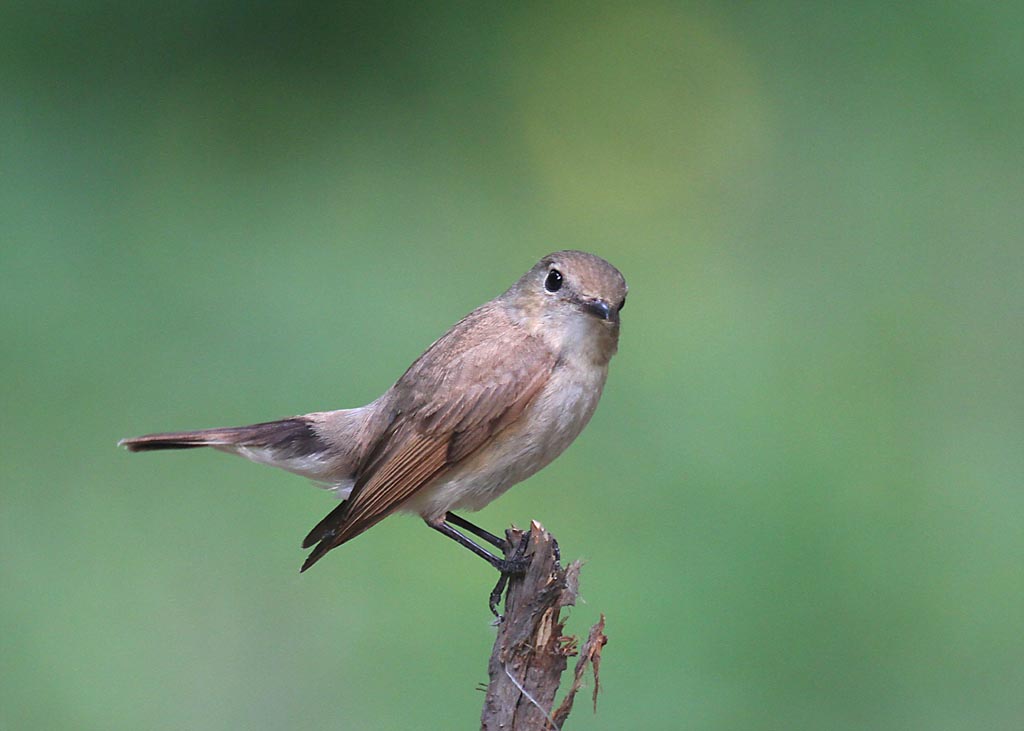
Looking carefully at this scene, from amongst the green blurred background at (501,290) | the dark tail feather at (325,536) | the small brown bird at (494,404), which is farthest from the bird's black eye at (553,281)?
the green blurred background at (501,290)

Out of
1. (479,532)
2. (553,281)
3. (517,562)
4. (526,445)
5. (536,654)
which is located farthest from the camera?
(479,532)

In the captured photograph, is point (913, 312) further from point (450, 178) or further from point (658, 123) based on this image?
point (450, 178)

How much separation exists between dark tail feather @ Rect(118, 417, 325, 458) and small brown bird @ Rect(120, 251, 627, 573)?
0.92ft

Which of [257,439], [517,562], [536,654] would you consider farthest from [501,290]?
[536,654]

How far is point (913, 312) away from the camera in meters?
6.32

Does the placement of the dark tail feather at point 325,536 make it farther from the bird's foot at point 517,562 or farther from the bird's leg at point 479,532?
the bird's foot at point 517,562

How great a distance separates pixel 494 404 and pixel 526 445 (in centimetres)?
15

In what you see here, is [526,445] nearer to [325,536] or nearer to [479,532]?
[479,532]

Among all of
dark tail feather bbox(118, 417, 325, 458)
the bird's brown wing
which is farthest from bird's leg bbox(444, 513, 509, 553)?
dark tail feather bbox(118, 417, 325, 458)

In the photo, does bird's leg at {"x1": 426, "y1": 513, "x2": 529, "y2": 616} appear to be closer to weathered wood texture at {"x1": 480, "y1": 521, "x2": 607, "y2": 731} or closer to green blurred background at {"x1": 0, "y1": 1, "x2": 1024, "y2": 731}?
weathered wood texture at {"x1": 480, "y1": 521, "x2": 607, "y2": 731}

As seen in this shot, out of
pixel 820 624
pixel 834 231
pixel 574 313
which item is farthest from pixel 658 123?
pixel 574 313

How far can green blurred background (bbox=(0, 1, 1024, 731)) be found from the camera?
5027mm

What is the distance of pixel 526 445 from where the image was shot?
3.51 m

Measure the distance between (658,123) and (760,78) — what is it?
0.62m
